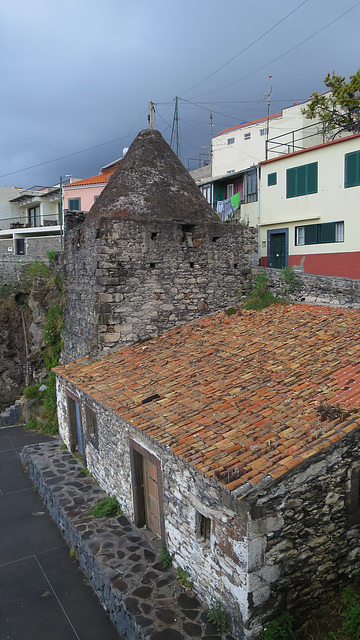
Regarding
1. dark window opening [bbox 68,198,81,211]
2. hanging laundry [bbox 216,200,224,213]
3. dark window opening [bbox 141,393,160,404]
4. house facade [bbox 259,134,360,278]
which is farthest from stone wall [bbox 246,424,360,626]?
dark window opening [bbox 68,198,81,211]

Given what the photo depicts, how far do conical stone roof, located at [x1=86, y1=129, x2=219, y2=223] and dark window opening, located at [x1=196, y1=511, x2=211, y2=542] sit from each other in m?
6.86

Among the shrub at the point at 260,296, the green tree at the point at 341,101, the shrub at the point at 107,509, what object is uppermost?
the green tree at the point at 341,101

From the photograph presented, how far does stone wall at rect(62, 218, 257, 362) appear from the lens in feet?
31.2

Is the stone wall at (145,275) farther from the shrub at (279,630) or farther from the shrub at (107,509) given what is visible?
the shrub at (279,630)

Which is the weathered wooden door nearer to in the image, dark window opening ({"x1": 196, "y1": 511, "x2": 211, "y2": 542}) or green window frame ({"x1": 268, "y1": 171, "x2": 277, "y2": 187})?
dark window opening ({"x1": 196, "y1": 511, "x2": 211, "y2": 542})

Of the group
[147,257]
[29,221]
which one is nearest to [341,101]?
[147,257]

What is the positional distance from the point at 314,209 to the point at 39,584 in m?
13.8

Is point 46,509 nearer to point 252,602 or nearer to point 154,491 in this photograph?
point 154,491

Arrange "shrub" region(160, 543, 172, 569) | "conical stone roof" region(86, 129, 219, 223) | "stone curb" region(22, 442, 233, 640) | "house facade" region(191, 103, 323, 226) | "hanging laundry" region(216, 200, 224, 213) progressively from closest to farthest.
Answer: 1. "stone curb" region(22, 442, 233, 640)
2. "shrub" region(160, 543, 172, 569)
3. "conical stone roof" region(86, 129, 219, 223)
4. "house facade" region(191, 103, 323, 226)
5. "hanging laundry" region(216, 200, 224, 213)

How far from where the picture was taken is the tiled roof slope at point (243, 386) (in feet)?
15.4

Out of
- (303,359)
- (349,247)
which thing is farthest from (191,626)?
(349,247)

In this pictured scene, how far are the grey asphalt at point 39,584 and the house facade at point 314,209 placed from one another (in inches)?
460

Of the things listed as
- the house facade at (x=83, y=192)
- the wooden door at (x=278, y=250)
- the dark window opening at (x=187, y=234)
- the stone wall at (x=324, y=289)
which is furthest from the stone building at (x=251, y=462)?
the house facade at (x=83, y=192)

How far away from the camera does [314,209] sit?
15133 millimetres
